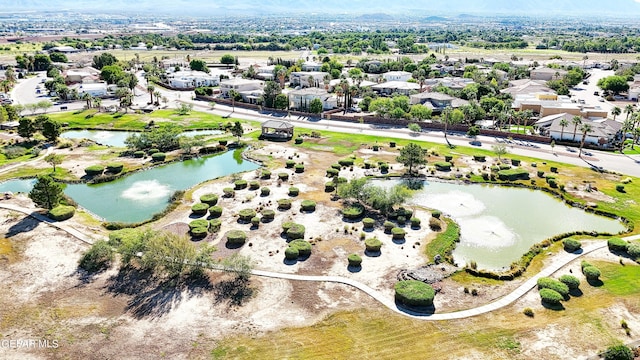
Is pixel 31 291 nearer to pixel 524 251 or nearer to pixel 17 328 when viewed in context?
pixel 17 328

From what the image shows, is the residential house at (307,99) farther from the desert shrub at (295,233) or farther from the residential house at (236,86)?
the desert shrub at (295,233)

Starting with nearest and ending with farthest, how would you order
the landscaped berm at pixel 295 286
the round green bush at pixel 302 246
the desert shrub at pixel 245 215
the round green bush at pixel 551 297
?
the landscaped berm at pixel 295 286 < the round green bush at pixel 551 297 < the round green bush at pixel 302 246 < the desert shrub at pixel 245 215

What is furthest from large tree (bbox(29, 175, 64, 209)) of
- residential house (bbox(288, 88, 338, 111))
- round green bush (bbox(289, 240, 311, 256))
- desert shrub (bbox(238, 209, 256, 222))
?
residential house (bbox(288, 88, 338, 111))

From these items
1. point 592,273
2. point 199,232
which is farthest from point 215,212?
point 592,273

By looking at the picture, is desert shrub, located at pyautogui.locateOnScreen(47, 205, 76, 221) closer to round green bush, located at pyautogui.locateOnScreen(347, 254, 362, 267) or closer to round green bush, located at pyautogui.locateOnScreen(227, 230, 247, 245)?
round green bush, located at pyautogui.locateOnScreen(227, 230, 247, 245)

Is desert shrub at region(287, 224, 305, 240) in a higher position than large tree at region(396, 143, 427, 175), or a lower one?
lower

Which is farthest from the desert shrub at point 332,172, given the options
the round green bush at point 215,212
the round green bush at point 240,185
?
the round green bush at point 215,212

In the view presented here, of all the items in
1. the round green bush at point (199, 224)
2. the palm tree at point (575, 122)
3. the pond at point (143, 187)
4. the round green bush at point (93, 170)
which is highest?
the palm tree at point (575, 122)
